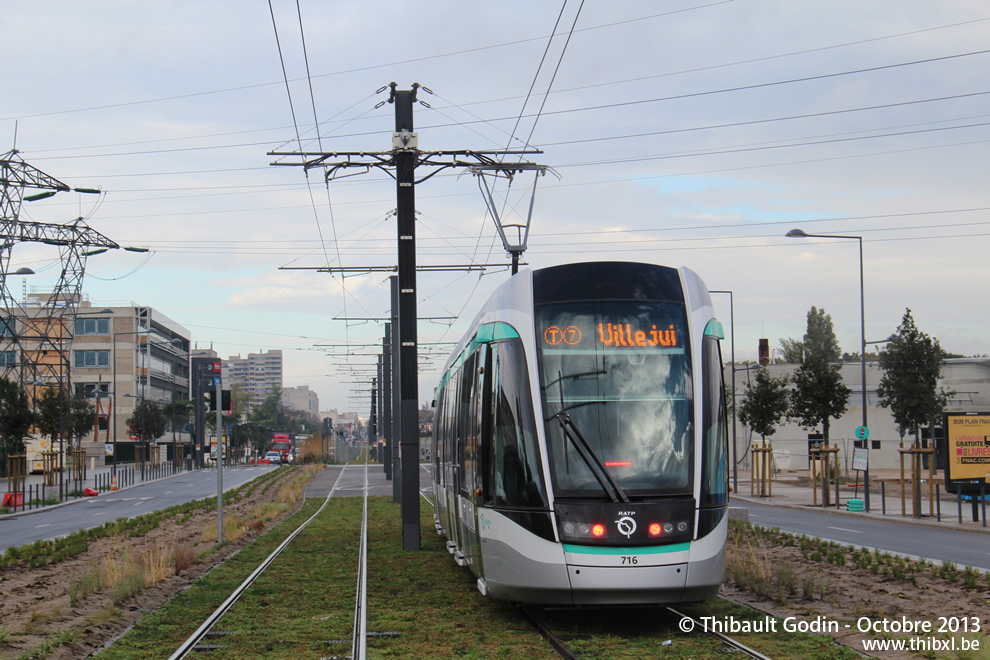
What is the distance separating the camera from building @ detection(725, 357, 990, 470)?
222 ft

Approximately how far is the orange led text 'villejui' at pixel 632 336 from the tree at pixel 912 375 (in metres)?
41.2

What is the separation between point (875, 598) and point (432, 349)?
5057 centimetres

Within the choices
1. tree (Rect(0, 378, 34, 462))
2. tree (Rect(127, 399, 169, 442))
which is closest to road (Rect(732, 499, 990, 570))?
tree (Rect(0, 378, 34, 462))

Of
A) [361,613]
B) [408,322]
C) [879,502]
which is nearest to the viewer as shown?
[361,613]

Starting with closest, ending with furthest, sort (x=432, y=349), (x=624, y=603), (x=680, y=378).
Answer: (x=624, y=603) → (x=680, y=378) → (x=432, y=349)

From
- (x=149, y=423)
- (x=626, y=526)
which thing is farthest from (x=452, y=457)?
(x=149, y=423)

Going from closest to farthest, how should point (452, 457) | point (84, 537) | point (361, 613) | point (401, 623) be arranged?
point (401, 623), point (361, 613), point (452, 457), point (84, 537)

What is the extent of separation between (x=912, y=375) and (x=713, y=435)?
41.7 metres

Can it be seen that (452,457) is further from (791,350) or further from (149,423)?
(791,350)

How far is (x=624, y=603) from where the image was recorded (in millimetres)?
9477

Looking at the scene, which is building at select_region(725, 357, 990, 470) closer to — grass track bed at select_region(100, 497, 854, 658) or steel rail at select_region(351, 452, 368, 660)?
steel rail at select_region(351, 452, 368, 660)

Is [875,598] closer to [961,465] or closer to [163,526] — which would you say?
[961,465]

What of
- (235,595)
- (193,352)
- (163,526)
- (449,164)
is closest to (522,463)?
(235,595)

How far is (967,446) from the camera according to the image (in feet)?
90.9
